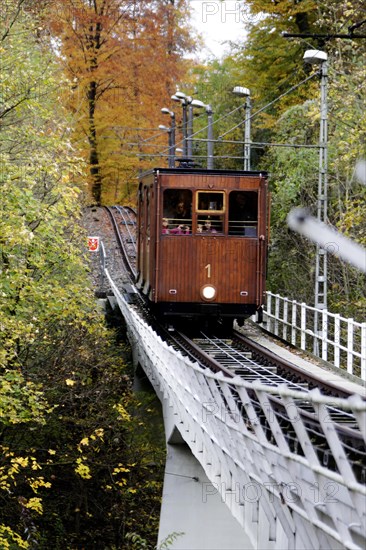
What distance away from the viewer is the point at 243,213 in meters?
20.4

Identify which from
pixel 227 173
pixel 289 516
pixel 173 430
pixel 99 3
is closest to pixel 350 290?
pixel 227 173

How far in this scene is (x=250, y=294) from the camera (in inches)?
806

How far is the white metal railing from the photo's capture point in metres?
18.1

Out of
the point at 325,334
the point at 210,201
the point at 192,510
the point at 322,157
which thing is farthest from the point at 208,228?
the point at 192,510

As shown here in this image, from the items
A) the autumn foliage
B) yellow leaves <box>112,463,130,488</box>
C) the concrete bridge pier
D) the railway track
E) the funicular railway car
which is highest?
the autumn foliage

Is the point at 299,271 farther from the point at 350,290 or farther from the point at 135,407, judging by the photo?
the point at 135,407

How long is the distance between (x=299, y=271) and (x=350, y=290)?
3152 mm

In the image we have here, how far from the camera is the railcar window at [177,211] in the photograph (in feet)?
66.5

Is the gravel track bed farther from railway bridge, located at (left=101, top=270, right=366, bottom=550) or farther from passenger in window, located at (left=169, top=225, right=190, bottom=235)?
railway bridge, located at (left=101, top=270, right=366, bottom=550)

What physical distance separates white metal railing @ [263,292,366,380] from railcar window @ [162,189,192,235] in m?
3.06

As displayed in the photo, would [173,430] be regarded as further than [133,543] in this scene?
No

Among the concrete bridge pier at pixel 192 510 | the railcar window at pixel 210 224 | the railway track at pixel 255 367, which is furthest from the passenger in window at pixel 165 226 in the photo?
the concrete bridge pier at pixel 192 510

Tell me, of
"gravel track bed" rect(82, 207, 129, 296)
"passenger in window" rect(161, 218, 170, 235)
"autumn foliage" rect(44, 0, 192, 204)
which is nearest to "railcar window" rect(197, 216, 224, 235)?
"passenger in window" rect(161, 218, 170, 235)

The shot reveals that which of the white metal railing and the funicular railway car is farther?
the funicular railway car
